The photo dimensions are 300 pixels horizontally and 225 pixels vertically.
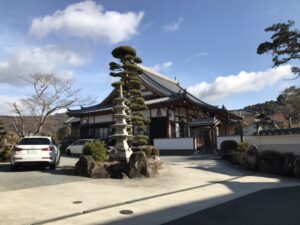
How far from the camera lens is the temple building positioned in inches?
1014

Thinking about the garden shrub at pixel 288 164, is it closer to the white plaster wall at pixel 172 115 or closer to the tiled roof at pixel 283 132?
the tiled roof at pixel 283 132

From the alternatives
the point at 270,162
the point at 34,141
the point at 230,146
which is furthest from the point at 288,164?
the point at 34,141

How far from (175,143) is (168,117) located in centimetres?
252

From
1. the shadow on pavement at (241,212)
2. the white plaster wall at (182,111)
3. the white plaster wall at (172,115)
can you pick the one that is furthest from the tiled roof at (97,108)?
the shadow on pavement at (241,212)

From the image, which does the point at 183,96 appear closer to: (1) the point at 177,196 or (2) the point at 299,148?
(2) the point at 299,148

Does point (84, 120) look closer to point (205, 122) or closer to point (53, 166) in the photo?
point (205, 122)

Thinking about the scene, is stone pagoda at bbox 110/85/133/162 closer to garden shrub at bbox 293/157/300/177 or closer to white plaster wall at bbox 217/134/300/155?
garden shrub at bbox 293/157/300/177

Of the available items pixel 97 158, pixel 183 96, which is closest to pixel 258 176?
pixel 97 158

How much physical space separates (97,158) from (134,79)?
6903mm

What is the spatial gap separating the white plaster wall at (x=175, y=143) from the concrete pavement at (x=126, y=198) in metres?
11.5

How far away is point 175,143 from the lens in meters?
24.6

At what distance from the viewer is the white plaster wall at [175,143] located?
23891mm

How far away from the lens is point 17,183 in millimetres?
9742

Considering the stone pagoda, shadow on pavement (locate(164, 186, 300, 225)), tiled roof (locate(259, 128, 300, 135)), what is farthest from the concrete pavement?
tiled roof (locate(259, 128, 300, 135))
